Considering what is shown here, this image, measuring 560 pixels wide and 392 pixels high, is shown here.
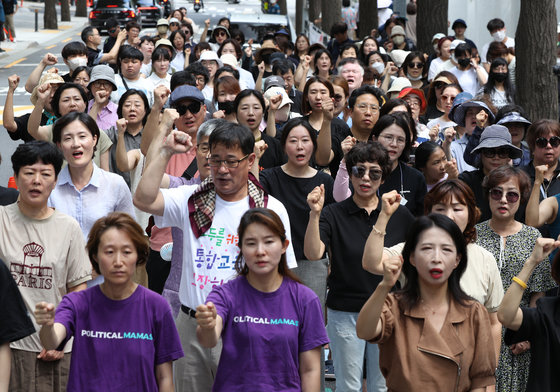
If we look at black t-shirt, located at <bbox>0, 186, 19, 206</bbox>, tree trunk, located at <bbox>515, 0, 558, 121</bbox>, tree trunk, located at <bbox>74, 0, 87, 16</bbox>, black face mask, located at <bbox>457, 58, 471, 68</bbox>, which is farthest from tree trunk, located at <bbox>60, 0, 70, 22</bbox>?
black t-shirt, located at <bbox>0, 186, 19, 206</bbox>

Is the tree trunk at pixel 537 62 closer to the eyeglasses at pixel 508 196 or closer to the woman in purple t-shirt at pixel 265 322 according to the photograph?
the eyeglasses at pixel 508 196

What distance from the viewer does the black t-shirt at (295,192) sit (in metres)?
7.07

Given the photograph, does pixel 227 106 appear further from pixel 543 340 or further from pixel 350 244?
pixel 543 340

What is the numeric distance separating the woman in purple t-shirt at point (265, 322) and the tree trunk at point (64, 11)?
44709 mm

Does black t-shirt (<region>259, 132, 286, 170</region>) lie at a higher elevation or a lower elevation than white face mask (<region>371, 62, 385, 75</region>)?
lower

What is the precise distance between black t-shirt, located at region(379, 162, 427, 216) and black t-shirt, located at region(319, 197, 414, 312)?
32.2 inches

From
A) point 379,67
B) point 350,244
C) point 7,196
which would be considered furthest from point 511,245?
point 379,67

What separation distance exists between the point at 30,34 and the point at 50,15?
262 cm

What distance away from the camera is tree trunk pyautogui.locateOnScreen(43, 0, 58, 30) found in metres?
42.5

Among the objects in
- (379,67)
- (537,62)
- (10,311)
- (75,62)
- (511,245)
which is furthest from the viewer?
(379,67)

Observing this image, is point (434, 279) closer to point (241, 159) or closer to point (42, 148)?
point (241, 159)

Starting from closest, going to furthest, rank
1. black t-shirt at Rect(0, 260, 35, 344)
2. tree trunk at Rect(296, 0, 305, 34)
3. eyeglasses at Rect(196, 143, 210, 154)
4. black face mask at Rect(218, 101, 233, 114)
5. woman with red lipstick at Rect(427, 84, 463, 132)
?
1. black t-shirt at Rect(0, 260, 35, 344)
2. eyeglasses at Rect(196, 143, 210, 154)
3. black face mask at Rect(218, 101, 233, 114)
4. woman with red lipstick at Rect(427, 84, 463, 132)
5. tree trunk at Rect(296, 0, 305, 34)

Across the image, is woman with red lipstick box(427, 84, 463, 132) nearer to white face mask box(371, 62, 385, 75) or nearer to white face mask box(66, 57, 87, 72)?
white face mask box(371, 62, 385, 75)

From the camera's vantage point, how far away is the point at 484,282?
5629mm
